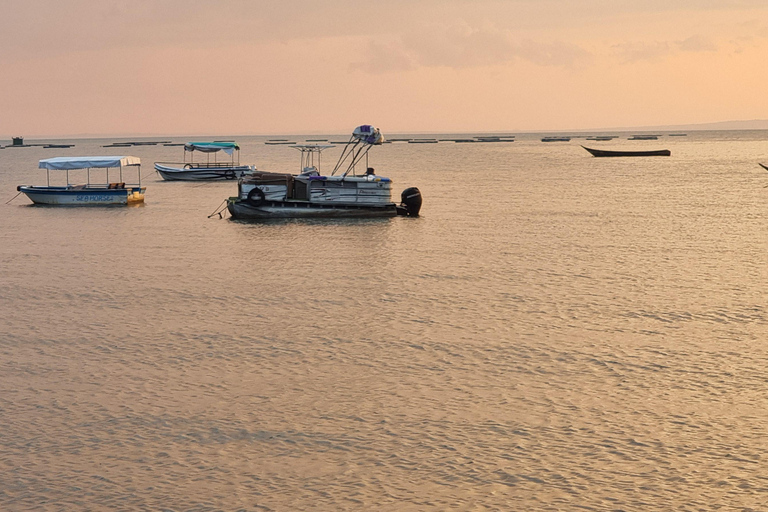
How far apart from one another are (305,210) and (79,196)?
17758 mm

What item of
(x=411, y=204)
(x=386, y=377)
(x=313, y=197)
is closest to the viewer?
(x=386, y=377)

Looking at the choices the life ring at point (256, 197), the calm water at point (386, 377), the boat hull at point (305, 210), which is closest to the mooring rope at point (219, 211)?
the life ring at point (256, 197)

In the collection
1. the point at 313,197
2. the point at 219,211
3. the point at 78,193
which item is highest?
the point at 313,197

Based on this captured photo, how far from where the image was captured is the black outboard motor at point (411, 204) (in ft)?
153

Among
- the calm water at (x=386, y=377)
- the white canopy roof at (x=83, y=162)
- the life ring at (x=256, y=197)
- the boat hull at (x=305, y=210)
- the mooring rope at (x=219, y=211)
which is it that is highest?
the white canopy roof at (x=83, y=162)

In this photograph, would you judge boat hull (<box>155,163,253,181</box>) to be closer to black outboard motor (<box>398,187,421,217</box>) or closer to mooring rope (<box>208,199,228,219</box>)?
mooring rope (<box>208,199,228,219</box>)

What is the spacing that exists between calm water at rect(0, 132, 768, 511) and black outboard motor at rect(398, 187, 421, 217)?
37.5ft

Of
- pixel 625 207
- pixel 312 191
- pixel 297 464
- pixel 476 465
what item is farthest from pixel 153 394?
pixel 625 207

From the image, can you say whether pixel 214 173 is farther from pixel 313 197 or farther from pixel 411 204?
pixel 411 204

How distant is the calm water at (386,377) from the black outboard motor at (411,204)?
11423 mm

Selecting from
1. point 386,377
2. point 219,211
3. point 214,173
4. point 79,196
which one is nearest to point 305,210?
point 219,211

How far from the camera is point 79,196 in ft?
179

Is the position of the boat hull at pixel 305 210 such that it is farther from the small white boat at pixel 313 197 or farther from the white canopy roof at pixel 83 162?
the white canopy roof at pixel 83 162

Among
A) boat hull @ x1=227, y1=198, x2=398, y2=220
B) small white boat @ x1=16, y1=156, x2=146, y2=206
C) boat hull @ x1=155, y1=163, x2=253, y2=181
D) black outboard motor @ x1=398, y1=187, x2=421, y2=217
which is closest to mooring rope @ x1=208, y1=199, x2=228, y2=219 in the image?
boat hull @ x1=227, y1=198, x2=398, y2=220
